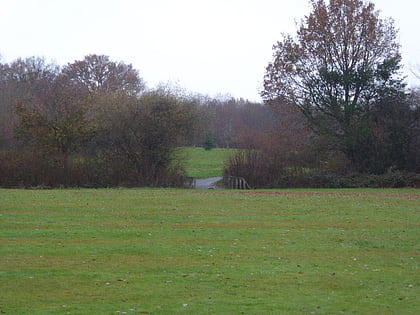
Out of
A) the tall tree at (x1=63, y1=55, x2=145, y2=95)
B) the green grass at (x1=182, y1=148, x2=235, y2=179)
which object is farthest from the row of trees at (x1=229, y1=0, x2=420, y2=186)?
the tall tree at (x1=63, y1=55, x2=145, y2=95)

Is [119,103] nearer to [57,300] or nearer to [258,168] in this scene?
[258,168]

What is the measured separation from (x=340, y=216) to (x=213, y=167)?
129 feet

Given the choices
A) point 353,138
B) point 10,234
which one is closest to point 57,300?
point 10,234

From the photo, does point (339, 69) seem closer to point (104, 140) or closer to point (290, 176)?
point (290, 176)

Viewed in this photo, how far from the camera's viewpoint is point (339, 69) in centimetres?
4231

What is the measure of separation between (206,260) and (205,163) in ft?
163

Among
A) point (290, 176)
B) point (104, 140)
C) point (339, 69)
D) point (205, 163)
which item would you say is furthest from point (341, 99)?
point (205, 163)

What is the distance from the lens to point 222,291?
9.05 meters

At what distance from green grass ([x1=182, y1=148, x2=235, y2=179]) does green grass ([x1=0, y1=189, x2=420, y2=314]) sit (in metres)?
→ 30.5

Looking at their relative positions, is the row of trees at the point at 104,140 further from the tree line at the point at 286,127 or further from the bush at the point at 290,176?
the bush at the point at 290,176

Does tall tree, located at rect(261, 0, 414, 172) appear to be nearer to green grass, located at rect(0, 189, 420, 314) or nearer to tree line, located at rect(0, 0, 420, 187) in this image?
tree line, located at rect(0, 0, 420, 187)

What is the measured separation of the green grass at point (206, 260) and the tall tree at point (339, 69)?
21319mm

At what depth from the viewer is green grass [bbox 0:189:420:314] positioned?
27.4 feet

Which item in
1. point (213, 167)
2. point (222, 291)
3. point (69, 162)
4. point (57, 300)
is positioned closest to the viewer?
point (57, 300)
